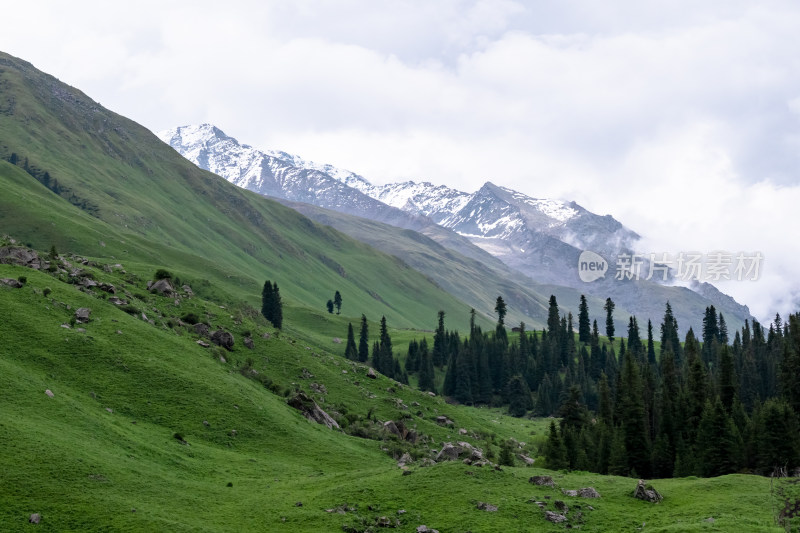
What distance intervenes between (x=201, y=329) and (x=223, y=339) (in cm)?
372

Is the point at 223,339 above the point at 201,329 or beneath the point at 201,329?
beneath

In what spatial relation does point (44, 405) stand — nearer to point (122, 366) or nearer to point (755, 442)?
point (122, 366)

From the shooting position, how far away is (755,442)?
8550cm

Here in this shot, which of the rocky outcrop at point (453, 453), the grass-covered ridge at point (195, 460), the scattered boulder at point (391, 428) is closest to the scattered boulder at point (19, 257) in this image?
the grass-covered ridge at point (195, 460)

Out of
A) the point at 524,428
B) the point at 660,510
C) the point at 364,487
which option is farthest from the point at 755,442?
the point at 524,428

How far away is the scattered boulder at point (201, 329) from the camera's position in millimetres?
102831

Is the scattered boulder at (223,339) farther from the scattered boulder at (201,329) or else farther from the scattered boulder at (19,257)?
the scattered boulder at (19,257)

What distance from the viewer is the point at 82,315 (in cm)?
8150

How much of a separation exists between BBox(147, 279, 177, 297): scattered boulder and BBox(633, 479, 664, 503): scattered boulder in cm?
8220

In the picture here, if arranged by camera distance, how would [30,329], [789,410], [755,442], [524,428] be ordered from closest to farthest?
[30,329] → [755,442] → [789,410] → [524,428]

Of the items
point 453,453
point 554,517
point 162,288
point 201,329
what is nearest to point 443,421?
point 453,453

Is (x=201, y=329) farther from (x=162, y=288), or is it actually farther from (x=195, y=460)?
(x=195, y=460)

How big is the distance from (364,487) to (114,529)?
21.4 meters

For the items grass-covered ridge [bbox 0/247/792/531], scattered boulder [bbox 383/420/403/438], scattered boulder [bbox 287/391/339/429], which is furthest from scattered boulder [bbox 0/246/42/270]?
scattered boulder [bbox 383/420/403/438]
